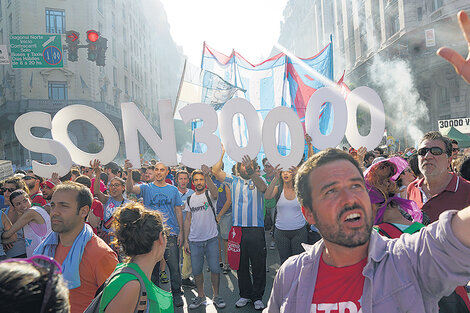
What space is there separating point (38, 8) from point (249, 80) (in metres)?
26.9

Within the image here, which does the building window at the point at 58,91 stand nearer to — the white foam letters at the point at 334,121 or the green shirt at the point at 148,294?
the white foam letters at the point at 334,121

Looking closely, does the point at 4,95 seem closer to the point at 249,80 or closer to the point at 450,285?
the point at 249,80

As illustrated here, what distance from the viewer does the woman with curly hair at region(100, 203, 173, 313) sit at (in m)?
1.95

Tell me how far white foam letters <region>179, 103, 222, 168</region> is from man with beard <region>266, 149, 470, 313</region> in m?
3.03

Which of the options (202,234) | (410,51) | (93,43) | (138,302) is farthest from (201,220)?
(410,51)

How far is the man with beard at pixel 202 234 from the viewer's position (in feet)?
16.0

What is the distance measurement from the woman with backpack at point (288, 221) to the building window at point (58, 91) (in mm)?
29251

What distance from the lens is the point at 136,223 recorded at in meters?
2.37

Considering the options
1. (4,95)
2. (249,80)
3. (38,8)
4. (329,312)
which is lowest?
(329,312)

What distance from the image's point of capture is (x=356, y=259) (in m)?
1.59

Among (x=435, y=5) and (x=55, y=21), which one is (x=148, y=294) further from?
(x=55, y=21)

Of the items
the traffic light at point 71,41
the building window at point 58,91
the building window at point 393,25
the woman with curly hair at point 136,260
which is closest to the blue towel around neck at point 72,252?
the woman with curly hair at point 136,260

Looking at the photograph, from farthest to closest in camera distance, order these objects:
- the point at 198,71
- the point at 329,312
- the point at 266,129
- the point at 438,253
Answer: the point at 198,71 → the point at 266,129 → the point at 329,312 → the point at 438,253

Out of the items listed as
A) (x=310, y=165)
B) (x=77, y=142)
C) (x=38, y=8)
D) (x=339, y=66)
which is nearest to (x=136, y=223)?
(x=310, y=165)
